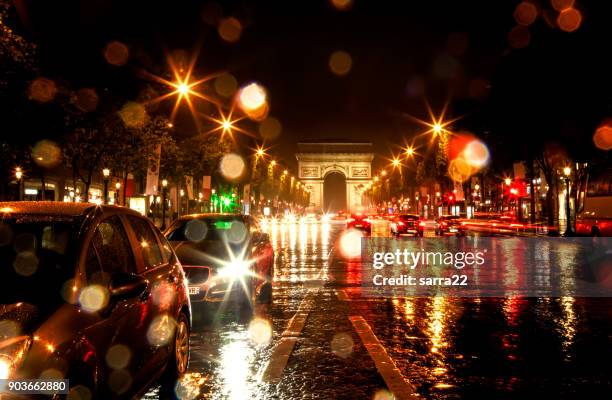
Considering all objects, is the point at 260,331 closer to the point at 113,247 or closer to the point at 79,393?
the point at 113,247

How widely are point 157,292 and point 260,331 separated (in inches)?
157

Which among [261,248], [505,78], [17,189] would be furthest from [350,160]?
[261,248]

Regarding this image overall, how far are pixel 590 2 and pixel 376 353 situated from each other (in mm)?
22714

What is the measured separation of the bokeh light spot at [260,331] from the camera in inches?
354

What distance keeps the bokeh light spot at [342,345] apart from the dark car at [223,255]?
221cm

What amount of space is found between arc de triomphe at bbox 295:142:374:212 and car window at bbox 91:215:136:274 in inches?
5694

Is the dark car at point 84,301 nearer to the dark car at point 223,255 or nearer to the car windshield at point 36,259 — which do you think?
the car windshield at point 36,259

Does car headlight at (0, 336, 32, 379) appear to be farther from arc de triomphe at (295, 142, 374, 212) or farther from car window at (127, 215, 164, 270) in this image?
arc de triomphe at (295, 142, 374, 212)

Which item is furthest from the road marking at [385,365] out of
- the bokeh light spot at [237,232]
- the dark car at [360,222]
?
the dark car at [360,222]

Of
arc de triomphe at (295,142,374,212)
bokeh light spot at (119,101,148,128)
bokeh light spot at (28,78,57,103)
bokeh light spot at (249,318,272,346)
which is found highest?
arc de triomphe at (295,142,374,212)

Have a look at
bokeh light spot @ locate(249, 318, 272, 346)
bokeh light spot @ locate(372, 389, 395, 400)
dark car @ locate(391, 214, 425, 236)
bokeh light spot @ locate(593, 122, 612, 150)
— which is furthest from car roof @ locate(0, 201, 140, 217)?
dark car @ locate(391, 214, 425, 236)

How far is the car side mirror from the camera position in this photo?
4.62 metres

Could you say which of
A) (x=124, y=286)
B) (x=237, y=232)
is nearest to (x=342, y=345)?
(x=237, y=232)

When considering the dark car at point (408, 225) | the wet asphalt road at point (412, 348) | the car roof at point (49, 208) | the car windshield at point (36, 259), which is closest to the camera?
the car windshield at point (36, 259)
